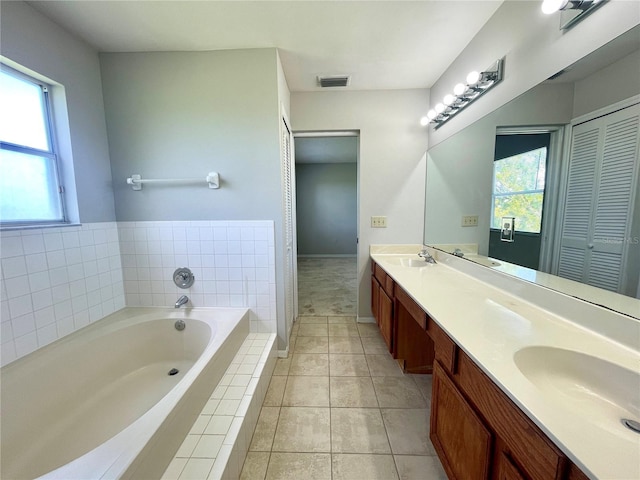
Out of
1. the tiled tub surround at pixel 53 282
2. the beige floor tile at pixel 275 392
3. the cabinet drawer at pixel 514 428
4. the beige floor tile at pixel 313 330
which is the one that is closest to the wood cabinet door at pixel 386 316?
the beige floor tile at pixel 313 330

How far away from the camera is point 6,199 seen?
1275 millimetres

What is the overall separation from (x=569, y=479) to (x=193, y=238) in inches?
84.8

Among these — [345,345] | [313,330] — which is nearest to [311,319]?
[313,330]

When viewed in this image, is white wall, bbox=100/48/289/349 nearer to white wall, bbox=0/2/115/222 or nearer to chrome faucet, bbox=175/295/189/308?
white wall, bbox=0/2/115/222

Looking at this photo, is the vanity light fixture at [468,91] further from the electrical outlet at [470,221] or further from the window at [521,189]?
the electrical outlet at [470,221]

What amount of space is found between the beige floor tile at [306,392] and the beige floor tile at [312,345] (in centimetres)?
34

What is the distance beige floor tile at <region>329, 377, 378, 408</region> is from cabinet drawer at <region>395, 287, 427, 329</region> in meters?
0.67

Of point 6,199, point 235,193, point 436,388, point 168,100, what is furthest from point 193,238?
point 436,388


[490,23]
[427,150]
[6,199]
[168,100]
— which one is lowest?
[6,199]

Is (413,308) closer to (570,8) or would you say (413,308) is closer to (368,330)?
(368,330)

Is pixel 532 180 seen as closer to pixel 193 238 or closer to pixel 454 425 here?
pixel 454 425

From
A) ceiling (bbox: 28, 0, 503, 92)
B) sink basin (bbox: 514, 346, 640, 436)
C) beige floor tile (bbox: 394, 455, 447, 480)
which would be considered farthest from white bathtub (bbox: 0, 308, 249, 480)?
ceiling (bbox: 28, 0, 503, 92)

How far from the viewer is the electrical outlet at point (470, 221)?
168 cm

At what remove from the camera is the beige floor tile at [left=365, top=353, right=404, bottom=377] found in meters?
1.83
